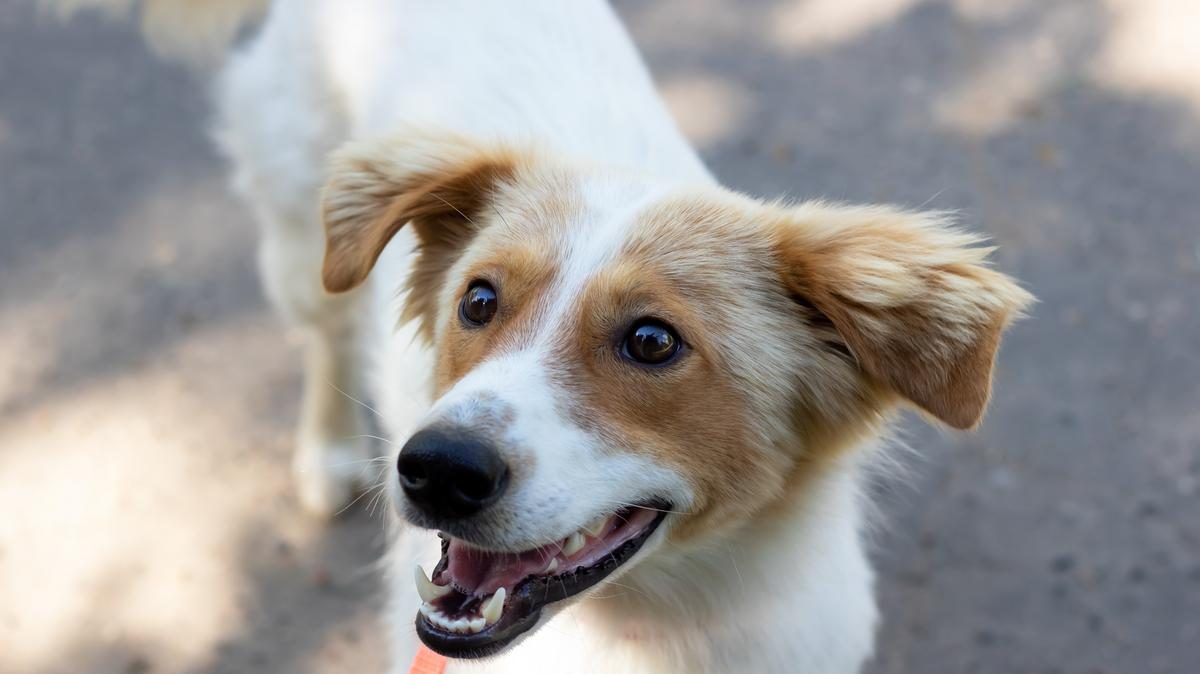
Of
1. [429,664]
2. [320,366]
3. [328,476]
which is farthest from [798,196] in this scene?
[429,664]

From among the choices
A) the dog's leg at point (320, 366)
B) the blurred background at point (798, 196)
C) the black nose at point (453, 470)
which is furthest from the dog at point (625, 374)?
the blurred background at point (798, 196)

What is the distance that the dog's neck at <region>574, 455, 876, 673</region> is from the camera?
2428mm

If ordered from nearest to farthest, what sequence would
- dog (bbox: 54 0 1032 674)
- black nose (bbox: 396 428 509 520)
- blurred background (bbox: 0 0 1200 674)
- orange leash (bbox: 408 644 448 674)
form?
black nose (bbox: 396 428 509 520) → dog (bbox: 54 0 1032 674) → orange leash (bbox: 408 644 448 674) → blurred background (bbox: 0 0 1200 674)

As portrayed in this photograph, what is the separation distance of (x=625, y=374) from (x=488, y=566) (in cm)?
47

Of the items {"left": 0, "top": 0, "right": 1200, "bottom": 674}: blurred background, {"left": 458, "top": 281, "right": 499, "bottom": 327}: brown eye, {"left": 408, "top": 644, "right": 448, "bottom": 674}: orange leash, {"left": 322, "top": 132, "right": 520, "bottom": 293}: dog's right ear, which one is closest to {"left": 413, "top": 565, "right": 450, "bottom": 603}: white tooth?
{"left": 408, "top": 644, "right": 448, "bottom": 674}: orange leash

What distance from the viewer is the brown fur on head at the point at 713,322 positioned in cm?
211

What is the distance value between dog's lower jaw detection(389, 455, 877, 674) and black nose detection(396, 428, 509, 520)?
0.51 m

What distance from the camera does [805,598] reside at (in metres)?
2.58

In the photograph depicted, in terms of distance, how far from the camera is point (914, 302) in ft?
7.01

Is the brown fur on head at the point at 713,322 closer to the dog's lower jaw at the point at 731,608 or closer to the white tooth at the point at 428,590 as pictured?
the dog's lower jaw at the point at 731,608

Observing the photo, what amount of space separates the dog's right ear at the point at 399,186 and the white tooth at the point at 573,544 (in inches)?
31.5

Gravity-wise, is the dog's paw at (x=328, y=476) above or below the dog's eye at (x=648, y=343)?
below

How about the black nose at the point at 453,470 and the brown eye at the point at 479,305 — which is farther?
the brown eye at the point at 479,305

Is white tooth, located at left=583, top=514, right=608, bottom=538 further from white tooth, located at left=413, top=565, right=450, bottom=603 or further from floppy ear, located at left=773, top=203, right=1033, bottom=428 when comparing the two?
floppy ear, located at left=773, top=203, right=1033, bottom=428
